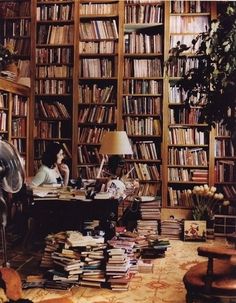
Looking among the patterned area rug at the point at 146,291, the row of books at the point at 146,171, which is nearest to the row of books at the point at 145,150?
the row of books at the point at 146,171

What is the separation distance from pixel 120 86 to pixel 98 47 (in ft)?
1.94

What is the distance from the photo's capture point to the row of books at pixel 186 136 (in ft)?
19.1

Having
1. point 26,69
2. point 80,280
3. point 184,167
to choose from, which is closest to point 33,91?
point 26,69

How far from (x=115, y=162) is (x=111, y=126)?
80cm

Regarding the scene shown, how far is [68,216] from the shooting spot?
4.44 metres

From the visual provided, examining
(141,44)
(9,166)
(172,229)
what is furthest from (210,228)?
(9,166)

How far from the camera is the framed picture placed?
543cm

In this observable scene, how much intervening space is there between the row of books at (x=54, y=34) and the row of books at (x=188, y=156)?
1965 millimetres

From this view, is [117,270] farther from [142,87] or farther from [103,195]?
[142,87]

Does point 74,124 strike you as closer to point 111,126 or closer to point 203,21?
point 111,126

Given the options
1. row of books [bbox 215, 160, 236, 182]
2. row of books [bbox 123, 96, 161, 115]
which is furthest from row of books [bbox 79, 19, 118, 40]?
row of books [bbox 215, 160, 236, 182]

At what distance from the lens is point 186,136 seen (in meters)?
5.84

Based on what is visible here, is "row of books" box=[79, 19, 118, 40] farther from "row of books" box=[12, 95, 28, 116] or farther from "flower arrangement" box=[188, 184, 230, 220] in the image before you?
"flower arrangement" box=[188, 184, 230, 220]

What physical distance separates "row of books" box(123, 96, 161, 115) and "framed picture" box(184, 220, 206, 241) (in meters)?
1.46
